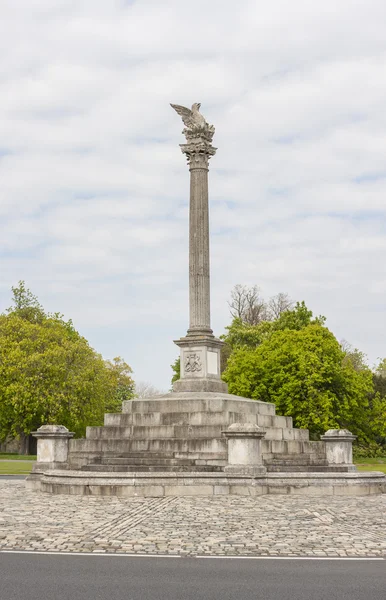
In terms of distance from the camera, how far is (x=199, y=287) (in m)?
29.5

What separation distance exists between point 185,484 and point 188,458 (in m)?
2.45

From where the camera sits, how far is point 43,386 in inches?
2263

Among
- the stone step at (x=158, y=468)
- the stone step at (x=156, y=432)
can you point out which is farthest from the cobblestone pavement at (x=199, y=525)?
the stone step at (x=156, y=432)

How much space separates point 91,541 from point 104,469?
36.2 feet

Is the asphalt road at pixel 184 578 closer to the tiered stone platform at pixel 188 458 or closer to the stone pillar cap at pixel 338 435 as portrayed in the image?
the tiered stone platform at pixel 188 458

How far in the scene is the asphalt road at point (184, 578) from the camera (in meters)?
8.75

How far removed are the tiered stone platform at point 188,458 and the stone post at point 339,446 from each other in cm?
40

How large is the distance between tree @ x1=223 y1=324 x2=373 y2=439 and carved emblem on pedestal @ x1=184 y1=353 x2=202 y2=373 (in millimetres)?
25616

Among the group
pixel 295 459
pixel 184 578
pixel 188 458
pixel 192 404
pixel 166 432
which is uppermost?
pixel 192 404

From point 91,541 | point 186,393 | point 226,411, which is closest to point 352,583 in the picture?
point 91,541

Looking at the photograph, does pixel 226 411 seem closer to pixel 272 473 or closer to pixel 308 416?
pixel 272 473

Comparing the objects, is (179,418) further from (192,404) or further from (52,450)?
(52,450)

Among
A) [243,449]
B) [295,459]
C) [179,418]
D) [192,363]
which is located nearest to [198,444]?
[179,418]

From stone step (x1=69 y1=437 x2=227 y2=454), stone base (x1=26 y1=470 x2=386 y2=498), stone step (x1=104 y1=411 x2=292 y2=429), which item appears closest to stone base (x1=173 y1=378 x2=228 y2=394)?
stone step (x1=104 y1=411 x2=292 y2=429)
